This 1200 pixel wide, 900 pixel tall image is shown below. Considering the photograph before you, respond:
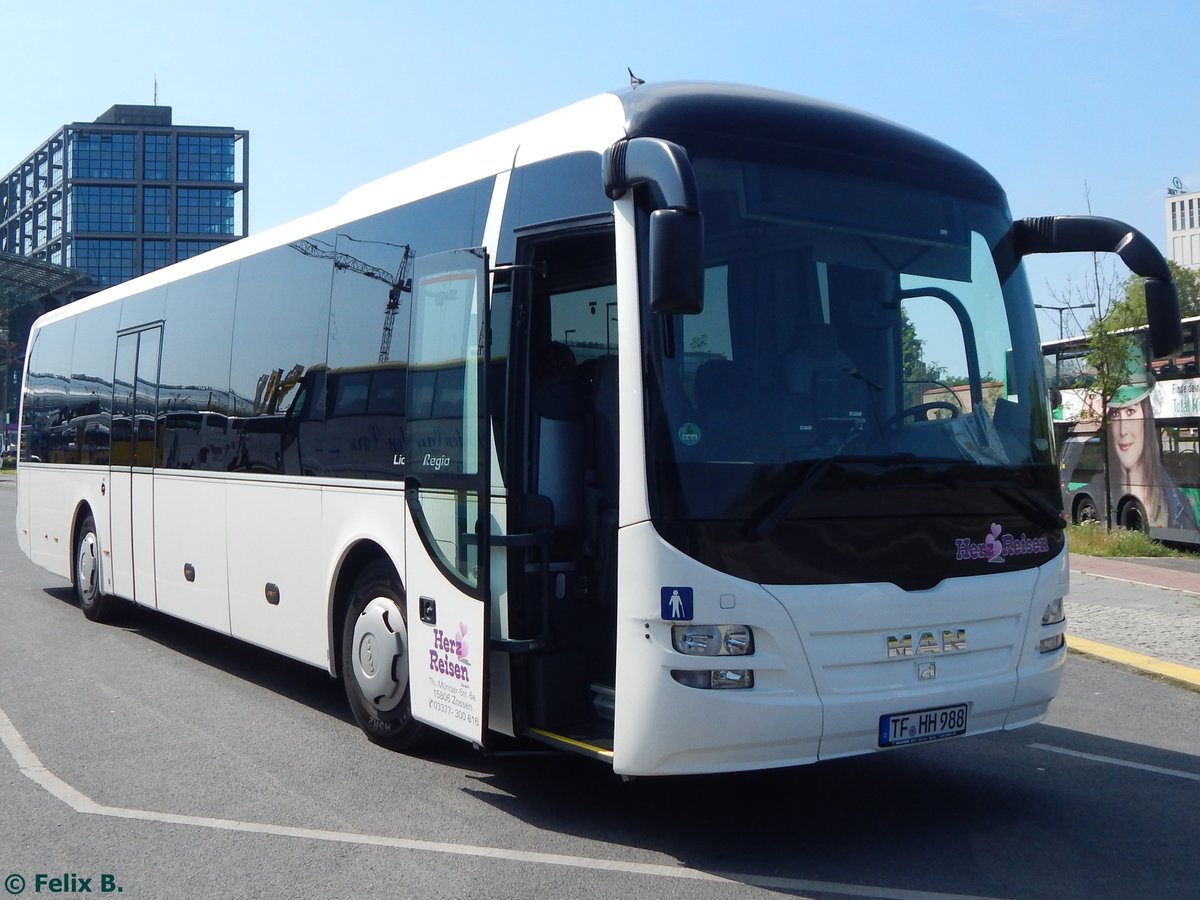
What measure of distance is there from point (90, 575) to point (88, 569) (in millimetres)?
97

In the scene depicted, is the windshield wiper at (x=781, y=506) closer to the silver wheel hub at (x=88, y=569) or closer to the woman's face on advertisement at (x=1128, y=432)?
the silver wheel hub at (x=88, y=569)

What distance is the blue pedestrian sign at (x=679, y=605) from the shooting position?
5121 mm

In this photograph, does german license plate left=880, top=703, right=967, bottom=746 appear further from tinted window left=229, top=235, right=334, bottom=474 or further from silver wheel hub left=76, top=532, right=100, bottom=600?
silver wheel hub left=76, top=532, right=100, bottom=600

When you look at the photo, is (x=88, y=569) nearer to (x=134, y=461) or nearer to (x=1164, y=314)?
(x=134, y=461)

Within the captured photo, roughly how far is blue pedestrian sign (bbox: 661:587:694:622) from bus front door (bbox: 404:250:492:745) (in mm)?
1178

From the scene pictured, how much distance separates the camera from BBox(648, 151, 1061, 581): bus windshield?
5266 millimetres

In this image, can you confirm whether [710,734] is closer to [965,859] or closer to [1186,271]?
[965,859]

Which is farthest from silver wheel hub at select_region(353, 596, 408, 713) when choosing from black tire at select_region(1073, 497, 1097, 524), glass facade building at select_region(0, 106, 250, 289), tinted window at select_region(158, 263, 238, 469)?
glass facade building at select_region(0, 106, 250, 289)

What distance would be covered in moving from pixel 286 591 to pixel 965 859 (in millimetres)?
4949

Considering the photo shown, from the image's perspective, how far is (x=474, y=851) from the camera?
551cm

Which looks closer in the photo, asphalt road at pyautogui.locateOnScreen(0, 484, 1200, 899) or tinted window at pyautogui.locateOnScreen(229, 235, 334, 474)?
asphalt road at pyautogui.locateOnScreen(0, 484, 1200, 899)

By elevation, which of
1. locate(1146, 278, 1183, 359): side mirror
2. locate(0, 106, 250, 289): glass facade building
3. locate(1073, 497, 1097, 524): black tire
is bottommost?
locate(1073, 497, 1097, 524): black tire

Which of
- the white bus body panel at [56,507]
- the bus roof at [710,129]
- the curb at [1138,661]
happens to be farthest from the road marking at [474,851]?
the white bus body panel at [56,507]

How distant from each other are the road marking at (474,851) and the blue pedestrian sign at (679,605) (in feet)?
3.62
